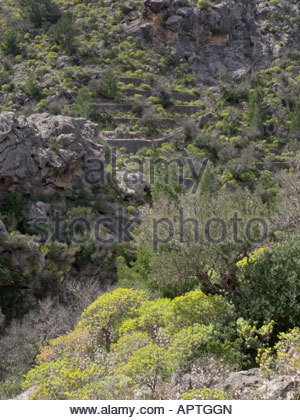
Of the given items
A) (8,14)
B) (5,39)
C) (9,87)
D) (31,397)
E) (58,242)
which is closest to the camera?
(31,397)

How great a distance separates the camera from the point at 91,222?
22641 millimetres

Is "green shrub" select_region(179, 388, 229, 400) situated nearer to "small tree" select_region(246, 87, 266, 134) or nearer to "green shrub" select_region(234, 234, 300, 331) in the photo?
"green shrub" select_region(234, 234, 300, 331)

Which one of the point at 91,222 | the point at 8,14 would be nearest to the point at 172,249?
the point at 91,222

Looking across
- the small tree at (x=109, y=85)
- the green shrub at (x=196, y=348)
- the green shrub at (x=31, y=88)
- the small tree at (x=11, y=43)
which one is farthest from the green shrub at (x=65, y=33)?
the green shrub at (x=196, y=348)

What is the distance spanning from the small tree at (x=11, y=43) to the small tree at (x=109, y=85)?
Result: 43.4 feet

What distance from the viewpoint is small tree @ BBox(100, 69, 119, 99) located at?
132 feet

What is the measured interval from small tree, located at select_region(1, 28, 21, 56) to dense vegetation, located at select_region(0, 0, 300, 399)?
0.16m

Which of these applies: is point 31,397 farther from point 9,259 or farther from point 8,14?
point 8,14

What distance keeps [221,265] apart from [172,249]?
1.24m

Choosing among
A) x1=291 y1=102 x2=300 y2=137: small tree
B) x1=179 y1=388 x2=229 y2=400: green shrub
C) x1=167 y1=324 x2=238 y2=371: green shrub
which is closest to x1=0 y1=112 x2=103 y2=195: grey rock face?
x1=167 y1=324 x2=238 y2=371: green shrub

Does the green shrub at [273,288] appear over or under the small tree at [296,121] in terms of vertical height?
over

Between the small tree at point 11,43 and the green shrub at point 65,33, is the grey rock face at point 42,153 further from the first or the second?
the small tree at point 11,43

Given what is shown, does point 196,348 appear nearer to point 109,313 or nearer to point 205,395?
point 205,395

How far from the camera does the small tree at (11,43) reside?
145 ft
